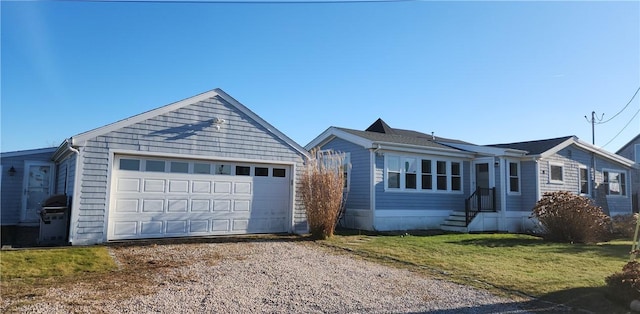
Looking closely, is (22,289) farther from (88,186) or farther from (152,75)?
(152,75)

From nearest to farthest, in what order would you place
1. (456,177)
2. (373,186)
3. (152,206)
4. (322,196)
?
(152,206) < (322,196) < (373,186) < (456,177)

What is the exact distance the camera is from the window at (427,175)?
613 inches

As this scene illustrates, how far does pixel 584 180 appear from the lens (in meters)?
19.2

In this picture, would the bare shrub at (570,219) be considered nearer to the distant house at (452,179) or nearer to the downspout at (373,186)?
the distant house at (452,179)

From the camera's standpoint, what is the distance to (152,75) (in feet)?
40.3

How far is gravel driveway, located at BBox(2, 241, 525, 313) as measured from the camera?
16.8ft

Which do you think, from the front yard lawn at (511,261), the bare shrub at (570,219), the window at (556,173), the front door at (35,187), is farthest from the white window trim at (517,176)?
the front door at (35,187)

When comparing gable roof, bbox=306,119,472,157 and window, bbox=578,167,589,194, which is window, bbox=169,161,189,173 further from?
window, bbox=578,167,589,194

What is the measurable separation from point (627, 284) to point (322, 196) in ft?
23.3

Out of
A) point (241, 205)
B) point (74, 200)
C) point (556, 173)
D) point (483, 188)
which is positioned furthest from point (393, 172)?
point (74, 200)

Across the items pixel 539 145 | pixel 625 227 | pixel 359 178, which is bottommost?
pixel 625 227

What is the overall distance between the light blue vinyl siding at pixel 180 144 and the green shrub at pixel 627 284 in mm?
8139

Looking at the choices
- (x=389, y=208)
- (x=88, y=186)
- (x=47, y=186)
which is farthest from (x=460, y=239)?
(x=47, y=186)

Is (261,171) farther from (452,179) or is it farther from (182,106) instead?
(452,179)
